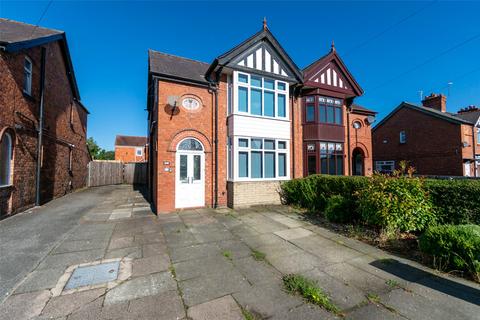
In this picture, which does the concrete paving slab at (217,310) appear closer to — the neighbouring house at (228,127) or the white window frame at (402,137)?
the neighbouring house at (228,127)

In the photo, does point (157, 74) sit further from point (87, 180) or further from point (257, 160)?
point (87, 180)

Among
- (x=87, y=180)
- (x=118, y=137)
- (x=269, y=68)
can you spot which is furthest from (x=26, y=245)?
(x=118, y=137)

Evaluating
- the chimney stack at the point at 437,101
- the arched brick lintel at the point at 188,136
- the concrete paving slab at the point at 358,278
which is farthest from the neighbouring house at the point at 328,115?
the chimney stack at the point at 437,101

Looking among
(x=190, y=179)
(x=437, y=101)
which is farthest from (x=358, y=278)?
(x=437, y=101)

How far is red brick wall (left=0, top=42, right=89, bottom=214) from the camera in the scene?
7.59 meters

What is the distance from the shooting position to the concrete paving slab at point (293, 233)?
5.77m

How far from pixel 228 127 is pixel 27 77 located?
8832mm

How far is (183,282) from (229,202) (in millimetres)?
5814

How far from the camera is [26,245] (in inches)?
200

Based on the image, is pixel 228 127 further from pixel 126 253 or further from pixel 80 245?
pixel 80 245

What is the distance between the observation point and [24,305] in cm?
293

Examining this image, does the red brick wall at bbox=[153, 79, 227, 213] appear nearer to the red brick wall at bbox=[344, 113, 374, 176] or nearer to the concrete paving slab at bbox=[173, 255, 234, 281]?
the concrete paving slab at bbox=[173, 255, 234, 281]

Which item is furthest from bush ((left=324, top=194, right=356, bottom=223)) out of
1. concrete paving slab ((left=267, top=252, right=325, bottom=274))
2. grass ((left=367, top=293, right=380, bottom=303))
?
A: grass ((left=367, top=293, right=380, bottom=303))

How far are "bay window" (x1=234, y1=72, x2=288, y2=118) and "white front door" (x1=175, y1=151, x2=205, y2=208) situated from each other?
2937mm
